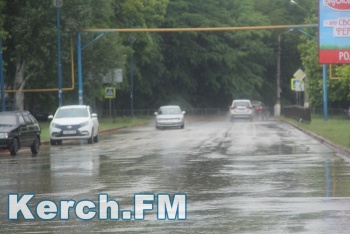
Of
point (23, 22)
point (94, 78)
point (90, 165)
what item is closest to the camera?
point (90, 165)

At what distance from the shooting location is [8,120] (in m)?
35.5

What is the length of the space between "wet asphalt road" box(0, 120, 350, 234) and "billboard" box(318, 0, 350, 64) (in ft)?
26.5

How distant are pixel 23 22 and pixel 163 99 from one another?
127 feet

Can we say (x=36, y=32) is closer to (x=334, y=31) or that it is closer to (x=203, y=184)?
(x=334, y=31)

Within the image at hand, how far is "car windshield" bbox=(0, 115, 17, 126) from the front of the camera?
35312 mm

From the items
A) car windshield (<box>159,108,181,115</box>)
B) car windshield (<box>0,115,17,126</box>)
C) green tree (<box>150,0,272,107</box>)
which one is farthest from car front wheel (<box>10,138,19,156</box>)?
green tree (<box>150,0,272,107</box>)

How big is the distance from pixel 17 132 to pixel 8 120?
788 millimetres

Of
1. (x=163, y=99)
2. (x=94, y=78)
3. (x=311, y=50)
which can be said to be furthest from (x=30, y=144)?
(x=163, y=99)

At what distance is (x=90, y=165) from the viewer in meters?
27.5

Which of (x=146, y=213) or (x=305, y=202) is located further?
(x=305, y=202)

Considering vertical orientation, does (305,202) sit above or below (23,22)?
below

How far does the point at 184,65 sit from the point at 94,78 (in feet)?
98.8

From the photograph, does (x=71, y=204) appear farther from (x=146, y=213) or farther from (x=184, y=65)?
(x=184, y=65)

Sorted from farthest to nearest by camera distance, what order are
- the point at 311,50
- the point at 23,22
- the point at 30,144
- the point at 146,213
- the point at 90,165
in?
the point at 311,50 → the point at 23,22 → the point at 30,144 → the point at 90,165 → the point at 146,213
